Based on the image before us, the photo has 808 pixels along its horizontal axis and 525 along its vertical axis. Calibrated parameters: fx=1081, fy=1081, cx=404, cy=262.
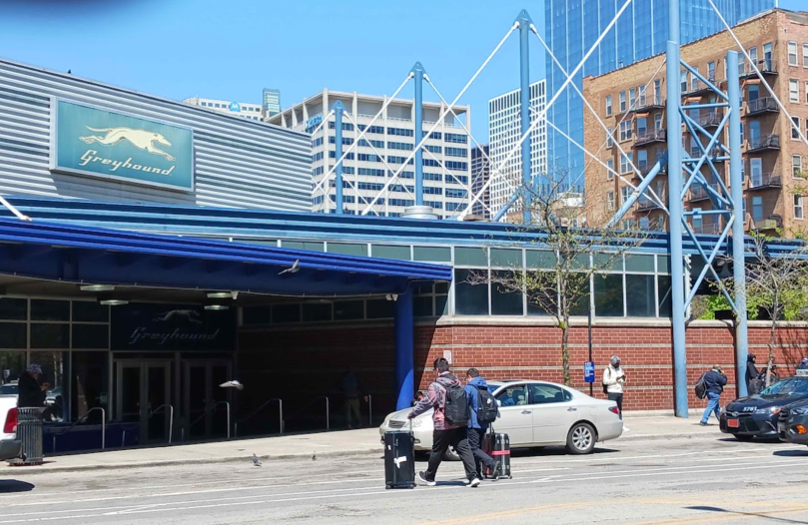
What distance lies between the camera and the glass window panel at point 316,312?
112 ft

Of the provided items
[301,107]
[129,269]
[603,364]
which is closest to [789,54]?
[603,364]

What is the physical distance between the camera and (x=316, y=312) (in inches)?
1353

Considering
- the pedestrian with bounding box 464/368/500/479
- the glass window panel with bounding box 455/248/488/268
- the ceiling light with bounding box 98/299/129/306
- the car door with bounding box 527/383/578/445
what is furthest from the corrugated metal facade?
the pedestrian with bounding box 464/368/500/479

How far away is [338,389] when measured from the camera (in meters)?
33.4

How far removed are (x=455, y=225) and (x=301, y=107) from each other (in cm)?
15188

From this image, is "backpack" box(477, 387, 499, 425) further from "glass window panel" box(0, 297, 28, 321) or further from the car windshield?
"glass window panel" box(0, 297, 28, 321)

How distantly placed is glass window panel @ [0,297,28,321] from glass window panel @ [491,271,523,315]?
1300 centimetres

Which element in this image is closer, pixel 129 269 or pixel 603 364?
pixel 129 269

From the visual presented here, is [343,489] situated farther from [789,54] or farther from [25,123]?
[789,54]

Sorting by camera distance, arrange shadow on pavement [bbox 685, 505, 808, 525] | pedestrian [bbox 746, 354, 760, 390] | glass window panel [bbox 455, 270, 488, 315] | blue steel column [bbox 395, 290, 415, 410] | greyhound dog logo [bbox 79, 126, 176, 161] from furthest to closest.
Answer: greyhound dog logo [bbox 79, 126, 176, 161]
glass window panel [bbox 455, 270, 488, 315]
blue steel column [bbox 395, 290, 415, 410]
pedestrian [bbox 746, 354, 760, 390]
shadow on pavement [bbox 685, 505, 808, 525]

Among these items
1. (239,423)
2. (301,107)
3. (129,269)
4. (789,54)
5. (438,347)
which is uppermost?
(301,107)

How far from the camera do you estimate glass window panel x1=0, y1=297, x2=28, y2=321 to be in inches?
1115

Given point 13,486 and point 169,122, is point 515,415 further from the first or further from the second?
point 169,122

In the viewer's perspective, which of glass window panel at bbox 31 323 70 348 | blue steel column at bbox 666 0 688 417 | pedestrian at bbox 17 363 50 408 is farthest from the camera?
blue steel column at bbox 666 0 688 417
